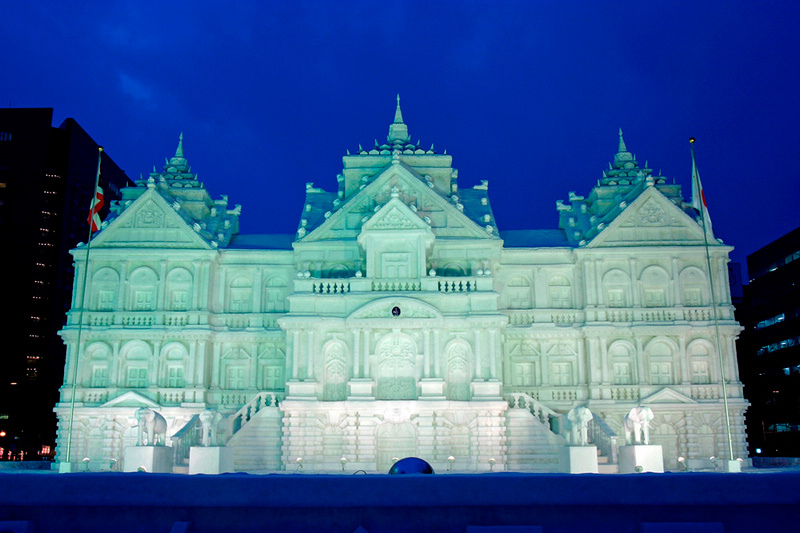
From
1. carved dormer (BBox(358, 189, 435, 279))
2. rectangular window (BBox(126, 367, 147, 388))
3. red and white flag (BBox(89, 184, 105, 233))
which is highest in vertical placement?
red and white flag (BBox(89, 184, 105, 233))

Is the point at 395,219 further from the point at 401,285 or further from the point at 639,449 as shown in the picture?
the point at 639,449

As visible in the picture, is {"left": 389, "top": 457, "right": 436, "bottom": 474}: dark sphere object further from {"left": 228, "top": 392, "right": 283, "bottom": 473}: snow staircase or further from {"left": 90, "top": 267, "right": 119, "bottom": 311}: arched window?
{"left": 90, "top": 267, "right": 119, "bottom": 311}: arched window

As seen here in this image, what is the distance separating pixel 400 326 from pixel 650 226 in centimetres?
1691

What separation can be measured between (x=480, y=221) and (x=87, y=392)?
24.8 metres

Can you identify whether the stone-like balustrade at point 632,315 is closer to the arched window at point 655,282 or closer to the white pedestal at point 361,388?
the arched window at point 655,282

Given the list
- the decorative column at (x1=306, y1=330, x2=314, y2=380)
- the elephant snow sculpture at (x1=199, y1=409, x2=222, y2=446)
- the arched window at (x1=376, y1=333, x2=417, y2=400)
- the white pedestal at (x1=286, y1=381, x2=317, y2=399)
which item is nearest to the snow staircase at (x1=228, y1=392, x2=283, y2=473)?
the white pedestal at (x1=286, y1=381, x2=317, y2=399)

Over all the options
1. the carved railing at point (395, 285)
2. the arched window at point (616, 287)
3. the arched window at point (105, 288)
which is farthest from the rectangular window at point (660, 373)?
the arched window at point (105, 288)

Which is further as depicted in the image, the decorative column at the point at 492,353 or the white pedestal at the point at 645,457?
the decorative column at the point at 492,353

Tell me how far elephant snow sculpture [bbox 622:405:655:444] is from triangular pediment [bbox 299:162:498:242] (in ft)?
51.0

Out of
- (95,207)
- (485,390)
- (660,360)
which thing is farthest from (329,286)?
(660,360)

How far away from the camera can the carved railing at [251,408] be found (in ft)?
119

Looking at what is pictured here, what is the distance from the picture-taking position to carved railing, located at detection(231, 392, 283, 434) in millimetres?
36281

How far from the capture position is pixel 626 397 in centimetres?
4078

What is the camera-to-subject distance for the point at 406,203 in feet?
140
